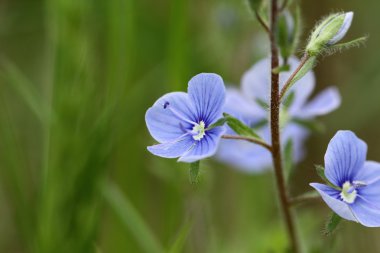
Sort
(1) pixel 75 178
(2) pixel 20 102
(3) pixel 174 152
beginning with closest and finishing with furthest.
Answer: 1. (3) pixel 174 152
2. (1) pixel 75 178
3. (2) pixel 20 102

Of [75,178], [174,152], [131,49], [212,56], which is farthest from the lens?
[212,56]

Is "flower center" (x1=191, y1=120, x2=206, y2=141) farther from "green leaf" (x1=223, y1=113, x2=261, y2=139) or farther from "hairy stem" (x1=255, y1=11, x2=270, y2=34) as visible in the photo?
"hairy stem" (x1=255, y1=11, x2=270, y2=34)

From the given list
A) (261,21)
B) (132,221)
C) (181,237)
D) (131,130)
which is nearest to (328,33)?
(261,21)

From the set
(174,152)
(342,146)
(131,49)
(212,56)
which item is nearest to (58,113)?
(131,49)

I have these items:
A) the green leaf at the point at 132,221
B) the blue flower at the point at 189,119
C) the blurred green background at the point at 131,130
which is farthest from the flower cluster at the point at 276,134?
the green leaf at the point at 132,221

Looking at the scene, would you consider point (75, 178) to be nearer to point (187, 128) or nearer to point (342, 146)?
point (187, 128)

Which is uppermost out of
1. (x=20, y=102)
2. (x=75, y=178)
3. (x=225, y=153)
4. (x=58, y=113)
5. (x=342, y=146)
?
(x=20, y=102)
